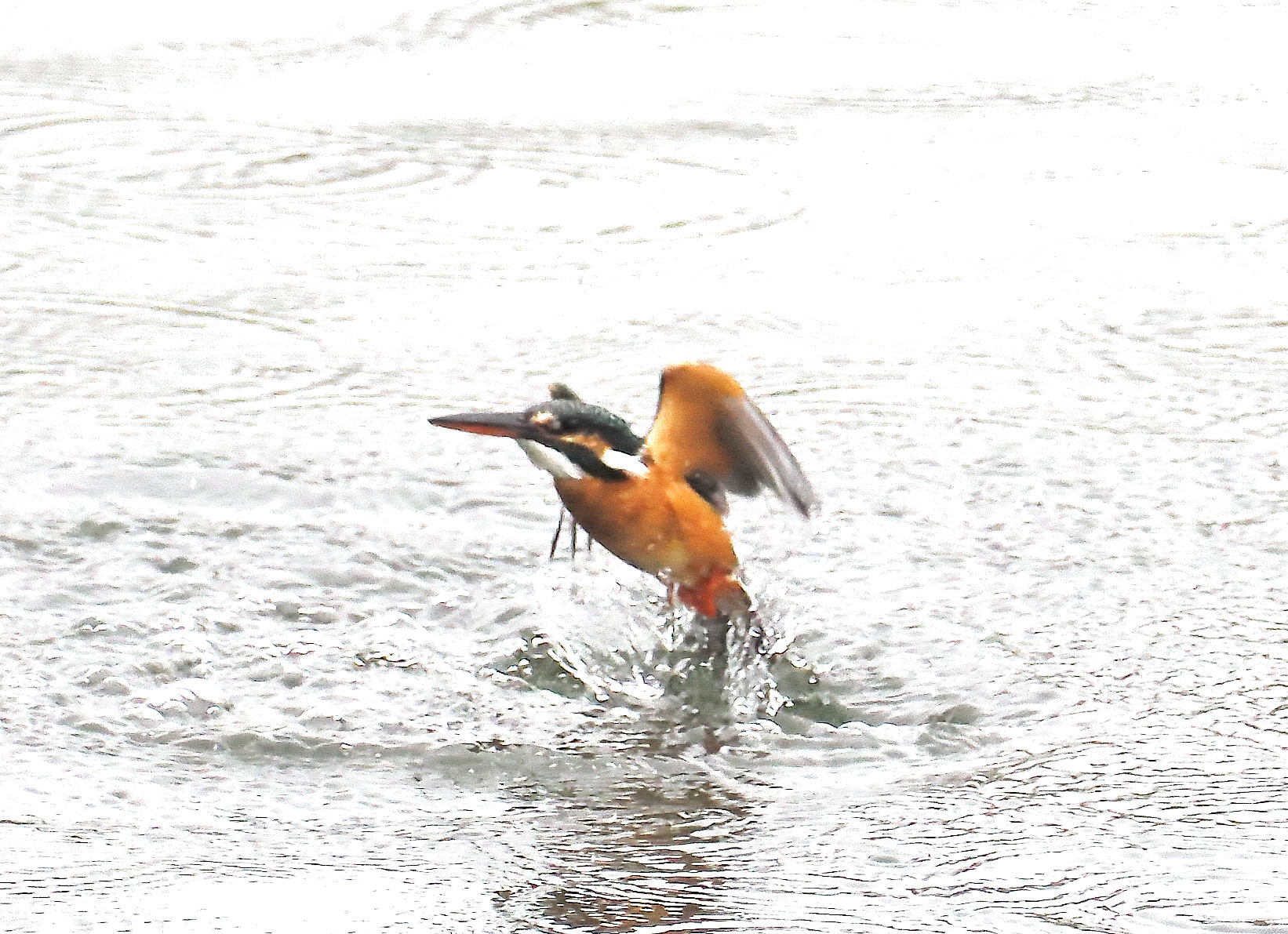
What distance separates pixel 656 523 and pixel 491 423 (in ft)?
1.58

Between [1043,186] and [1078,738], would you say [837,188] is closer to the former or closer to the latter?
[1043,186]

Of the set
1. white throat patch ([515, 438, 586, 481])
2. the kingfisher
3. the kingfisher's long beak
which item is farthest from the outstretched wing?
the kingfisher's long beak

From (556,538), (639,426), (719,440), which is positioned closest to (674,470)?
(719,440)

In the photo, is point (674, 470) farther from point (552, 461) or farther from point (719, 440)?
point (552, 461)

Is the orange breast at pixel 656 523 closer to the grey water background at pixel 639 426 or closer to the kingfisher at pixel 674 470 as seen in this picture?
the kingfisher at pixel 674 470

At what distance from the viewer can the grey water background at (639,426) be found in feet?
10.8

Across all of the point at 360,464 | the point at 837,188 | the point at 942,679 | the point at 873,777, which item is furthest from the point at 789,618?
the point at 837,188

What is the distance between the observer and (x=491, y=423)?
13.1 feet

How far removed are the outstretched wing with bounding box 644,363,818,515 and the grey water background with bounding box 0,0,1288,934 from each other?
0.24 m

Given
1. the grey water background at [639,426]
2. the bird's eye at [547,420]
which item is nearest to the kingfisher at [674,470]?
the bird's eye at [547,420]

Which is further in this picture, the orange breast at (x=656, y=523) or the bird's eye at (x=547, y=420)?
the orange breast at (x=656, y=523)

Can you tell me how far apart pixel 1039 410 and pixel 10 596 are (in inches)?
97.1

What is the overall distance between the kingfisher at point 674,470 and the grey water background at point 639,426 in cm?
15

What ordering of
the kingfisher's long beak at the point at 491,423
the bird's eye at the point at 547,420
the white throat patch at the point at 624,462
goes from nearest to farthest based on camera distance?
1. the kingfisher's long beak at the point at 491,423
2. the bird's eye at the point at 547,420
3. the white throat patch at the point at 624,462
